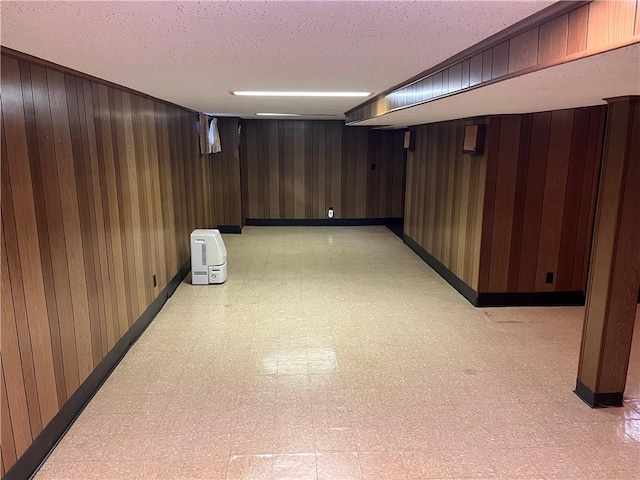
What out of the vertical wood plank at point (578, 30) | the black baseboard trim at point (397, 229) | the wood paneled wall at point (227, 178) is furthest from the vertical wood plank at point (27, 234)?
the black baseboard trim at point (397, 229)

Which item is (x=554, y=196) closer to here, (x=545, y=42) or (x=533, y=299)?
(x=533, y=299)

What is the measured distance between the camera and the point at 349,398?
9.31 ft

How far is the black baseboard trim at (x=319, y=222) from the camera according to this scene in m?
8.50

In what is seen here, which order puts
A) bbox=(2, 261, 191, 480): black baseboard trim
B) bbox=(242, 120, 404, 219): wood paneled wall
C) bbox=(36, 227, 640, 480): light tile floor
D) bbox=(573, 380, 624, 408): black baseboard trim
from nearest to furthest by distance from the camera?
bbox=(2, 261, 191, 480): black baseboard trim → bbox=(36, 227, 640, 480): light tile floor → bbox=(573, 380, 624, 408): black baseboard trim → bbox=(242, 120, 404, 219): wood paneled wall

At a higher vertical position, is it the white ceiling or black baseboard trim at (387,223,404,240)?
the white ceiling

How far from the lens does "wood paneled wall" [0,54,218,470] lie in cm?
199

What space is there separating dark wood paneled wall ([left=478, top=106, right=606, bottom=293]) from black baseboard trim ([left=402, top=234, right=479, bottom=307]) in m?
0.16

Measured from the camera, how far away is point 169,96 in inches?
149

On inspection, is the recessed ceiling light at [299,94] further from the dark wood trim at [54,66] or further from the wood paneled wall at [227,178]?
the wood paneled wall at [227,178]

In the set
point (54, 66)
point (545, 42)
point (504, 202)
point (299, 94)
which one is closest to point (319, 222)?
point (504, 202)

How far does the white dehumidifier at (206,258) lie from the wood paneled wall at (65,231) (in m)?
0.75

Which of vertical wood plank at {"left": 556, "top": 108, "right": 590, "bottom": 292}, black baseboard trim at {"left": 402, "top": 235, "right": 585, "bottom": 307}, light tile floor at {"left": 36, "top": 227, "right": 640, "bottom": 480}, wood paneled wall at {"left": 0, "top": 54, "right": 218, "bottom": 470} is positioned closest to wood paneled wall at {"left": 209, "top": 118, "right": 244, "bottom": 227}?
light tile floor at {"left": 36, "top": 227, "right": 640, "bottom": 480}

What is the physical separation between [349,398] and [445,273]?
2813mm

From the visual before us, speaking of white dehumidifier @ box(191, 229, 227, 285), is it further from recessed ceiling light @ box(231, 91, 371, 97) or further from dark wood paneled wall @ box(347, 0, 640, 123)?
dark wood paneled wall @ box(347, 0, 640, 123)
